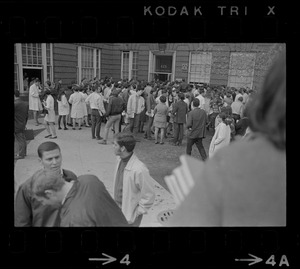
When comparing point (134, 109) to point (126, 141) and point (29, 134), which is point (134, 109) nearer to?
point (126, 141)

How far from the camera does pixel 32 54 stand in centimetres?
184

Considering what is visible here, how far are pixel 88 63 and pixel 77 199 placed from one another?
0.96m

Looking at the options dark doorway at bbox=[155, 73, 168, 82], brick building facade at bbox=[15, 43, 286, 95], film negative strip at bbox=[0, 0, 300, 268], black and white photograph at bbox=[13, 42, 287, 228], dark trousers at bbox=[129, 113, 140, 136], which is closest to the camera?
black and white photograph at bbox=[13, 42, 287, 228]

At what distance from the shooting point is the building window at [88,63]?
1896 mm

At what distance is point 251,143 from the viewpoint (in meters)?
1.36

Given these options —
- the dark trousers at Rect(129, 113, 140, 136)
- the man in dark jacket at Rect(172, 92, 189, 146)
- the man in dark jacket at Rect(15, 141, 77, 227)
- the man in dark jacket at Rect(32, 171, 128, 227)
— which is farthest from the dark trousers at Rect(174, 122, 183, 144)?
the man in dark jacket at Rect(15, 141, 77, 227)

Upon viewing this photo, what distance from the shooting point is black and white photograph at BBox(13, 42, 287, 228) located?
4.63ft

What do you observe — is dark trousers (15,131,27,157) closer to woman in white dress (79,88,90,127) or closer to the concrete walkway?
the concrete walkway

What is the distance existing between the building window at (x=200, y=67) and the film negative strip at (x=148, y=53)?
0.23 ft

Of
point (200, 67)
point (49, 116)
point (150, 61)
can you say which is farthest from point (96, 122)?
point (200, 67)

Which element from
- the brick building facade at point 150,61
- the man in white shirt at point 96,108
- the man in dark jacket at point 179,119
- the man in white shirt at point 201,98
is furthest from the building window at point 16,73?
the man in white shirt at point 201,98

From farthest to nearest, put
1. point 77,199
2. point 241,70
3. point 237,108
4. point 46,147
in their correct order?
point 241,70 < point 237,108 < point 46,147 < point 77,199

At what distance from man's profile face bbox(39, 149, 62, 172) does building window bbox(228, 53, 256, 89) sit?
1.32 meters
